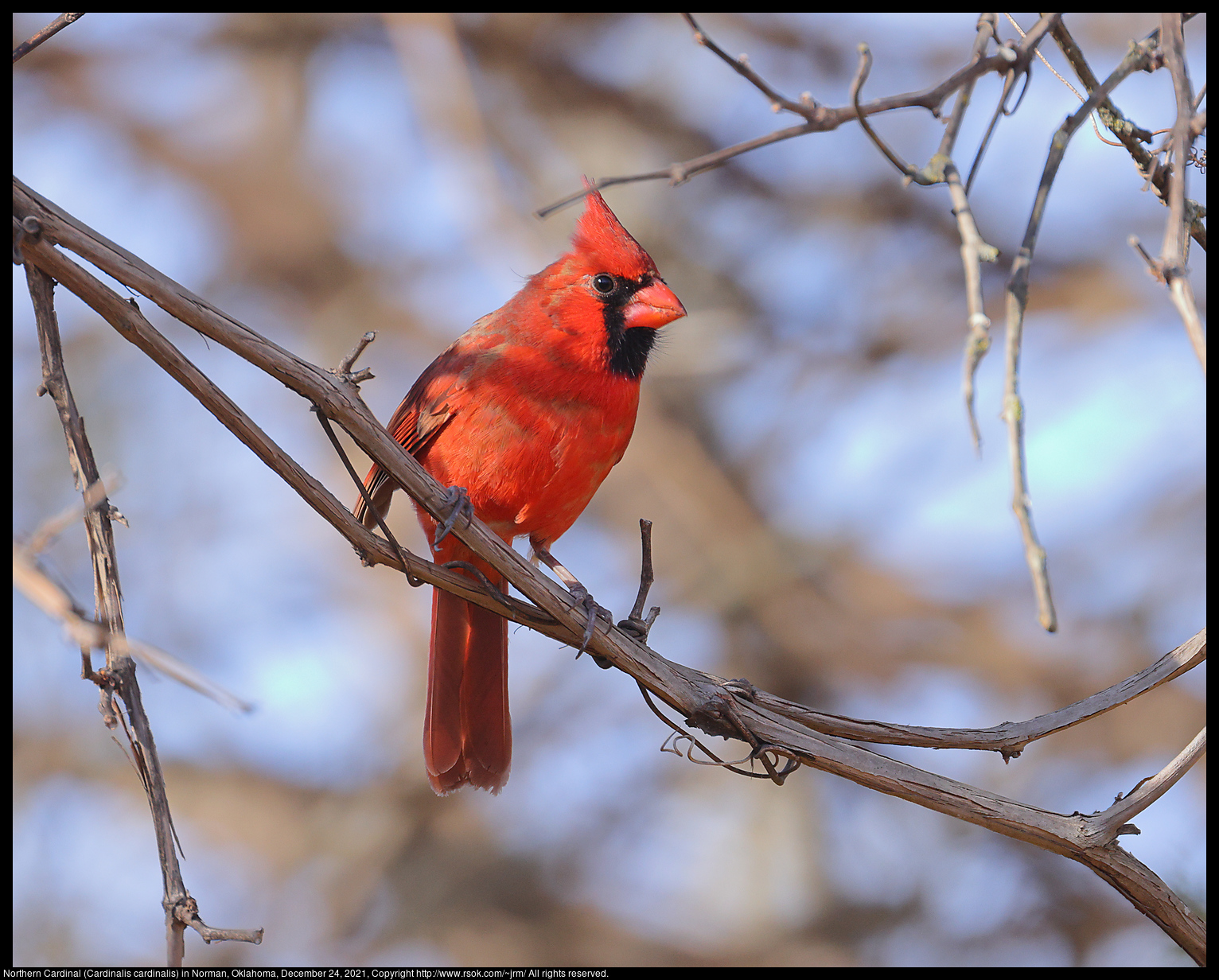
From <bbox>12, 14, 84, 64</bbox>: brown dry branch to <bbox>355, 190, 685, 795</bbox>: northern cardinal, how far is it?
96 cm

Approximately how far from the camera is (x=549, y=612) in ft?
5.28

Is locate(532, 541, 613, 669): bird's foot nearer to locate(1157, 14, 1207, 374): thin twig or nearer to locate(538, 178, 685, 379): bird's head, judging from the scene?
locate(538, 178, 685, 379): bird's head

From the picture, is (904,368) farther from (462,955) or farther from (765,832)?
(462,955)

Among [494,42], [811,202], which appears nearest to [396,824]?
[811,202]

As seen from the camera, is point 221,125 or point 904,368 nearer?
point 904,368

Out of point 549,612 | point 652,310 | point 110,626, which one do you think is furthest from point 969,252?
point 652,310

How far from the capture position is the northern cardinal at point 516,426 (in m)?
2.25

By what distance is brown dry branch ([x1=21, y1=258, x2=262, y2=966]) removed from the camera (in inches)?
45.6

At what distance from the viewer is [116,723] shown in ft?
4.04

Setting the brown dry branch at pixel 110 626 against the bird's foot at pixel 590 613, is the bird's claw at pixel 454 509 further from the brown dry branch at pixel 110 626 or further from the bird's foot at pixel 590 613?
the brown dry branch at pixel 110 626

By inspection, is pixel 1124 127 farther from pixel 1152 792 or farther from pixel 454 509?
pixel 454 509

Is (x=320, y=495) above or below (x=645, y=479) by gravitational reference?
below

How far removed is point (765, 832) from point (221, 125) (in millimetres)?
5665

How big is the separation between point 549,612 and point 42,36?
Result: 106 centimetres
